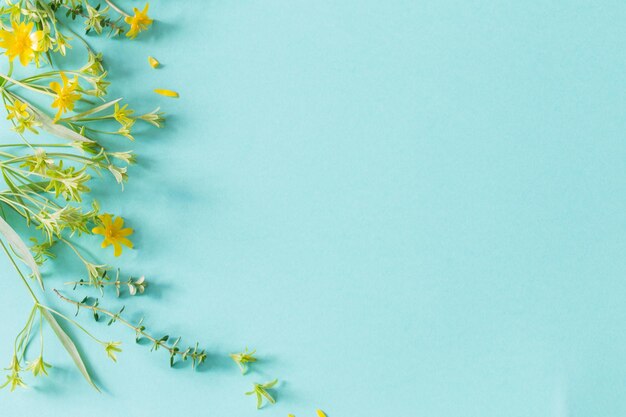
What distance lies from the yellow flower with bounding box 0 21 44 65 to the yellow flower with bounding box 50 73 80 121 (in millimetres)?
52

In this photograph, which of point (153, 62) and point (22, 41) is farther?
point (153, 62)

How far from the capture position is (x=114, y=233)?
1.14 m

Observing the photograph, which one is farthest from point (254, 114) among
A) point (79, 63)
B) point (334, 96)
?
point (79, 63)

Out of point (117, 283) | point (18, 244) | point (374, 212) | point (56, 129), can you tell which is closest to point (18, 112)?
point (56, 129)

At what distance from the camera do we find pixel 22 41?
3.43 feet

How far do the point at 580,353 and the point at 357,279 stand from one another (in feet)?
1.17

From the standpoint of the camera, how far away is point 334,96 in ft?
3.76

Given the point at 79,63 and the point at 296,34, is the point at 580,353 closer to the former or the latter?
the point at 296,34

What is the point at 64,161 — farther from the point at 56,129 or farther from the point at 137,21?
the point at 137,21

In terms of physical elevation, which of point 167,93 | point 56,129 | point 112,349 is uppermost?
point 167,93

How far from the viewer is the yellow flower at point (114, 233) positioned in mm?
1132

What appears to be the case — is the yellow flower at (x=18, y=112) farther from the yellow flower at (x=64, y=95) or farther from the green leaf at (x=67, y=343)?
the green leaf at (x=67, y=343)

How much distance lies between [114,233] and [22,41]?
32 cm

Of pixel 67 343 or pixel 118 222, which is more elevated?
pixel 118 222
